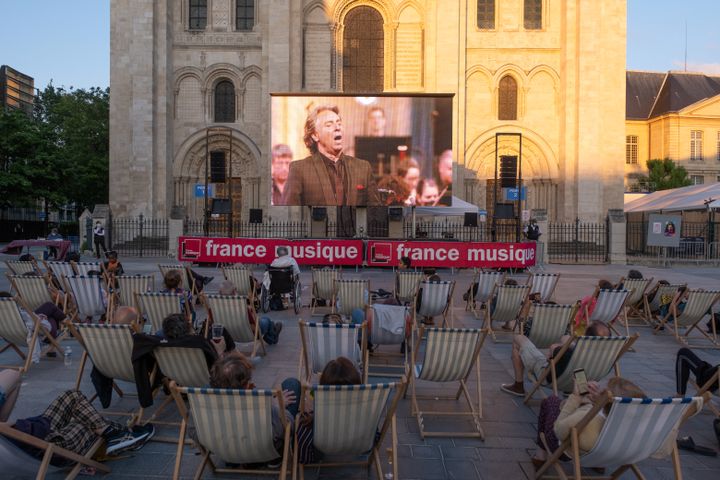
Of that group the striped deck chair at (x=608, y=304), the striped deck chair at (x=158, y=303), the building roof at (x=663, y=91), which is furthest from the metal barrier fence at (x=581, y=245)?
the building roof at (x=663, y=91)

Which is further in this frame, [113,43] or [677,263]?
[113,43]

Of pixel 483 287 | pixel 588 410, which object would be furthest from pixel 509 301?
pixel 588 410

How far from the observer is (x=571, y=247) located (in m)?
25.5

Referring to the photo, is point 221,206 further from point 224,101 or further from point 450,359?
point 450,359

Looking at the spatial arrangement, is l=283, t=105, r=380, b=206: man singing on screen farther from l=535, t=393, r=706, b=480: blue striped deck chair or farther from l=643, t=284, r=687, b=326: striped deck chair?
l=535, t=393, r=706, b=480: blue striped deck chair

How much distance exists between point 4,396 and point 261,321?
4298 millimetres

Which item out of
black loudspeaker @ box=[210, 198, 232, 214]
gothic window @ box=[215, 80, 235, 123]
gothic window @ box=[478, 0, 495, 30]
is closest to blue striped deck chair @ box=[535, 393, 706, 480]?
black loudspeaker @ box=[210, 198, 232, 214]

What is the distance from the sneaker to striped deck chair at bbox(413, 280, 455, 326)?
494 cm

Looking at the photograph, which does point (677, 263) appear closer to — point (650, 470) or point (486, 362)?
point (486, 362)

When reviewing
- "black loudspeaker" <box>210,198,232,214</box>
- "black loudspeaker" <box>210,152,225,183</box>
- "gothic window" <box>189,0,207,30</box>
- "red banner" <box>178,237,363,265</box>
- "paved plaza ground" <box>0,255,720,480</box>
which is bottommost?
"paved plaza ground" <box>0,255,720,480</box>

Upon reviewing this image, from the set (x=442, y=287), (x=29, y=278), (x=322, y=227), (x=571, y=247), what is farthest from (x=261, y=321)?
(x=571, y=247)

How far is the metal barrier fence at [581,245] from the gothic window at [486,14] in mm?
10933

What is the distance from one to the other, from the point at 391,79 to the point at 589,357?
2580cm

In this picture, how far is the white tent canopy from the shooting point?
23.4 m
